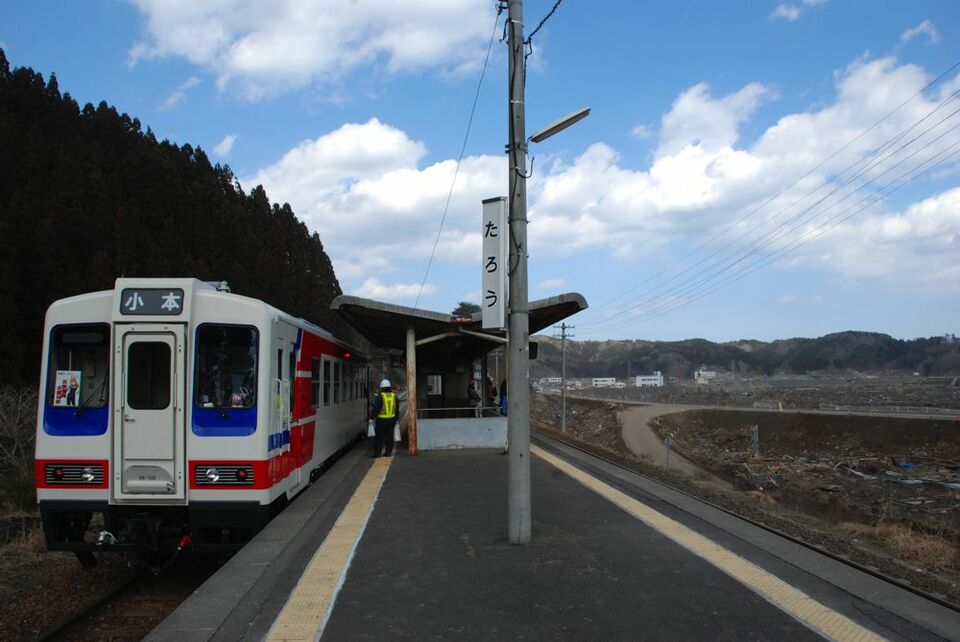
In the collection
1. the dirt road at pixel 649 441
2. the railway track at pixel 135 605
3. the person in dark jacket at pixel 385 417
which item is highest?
the person in dark jacket at pixel 385 417

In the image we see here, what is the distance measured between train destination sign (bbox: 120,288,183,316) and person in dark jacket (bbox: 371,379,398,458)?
7.50 m

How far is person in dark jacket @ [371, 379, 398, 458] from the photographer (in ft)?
48.4

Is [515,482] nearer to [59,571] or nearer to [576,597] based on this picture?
[576,597]

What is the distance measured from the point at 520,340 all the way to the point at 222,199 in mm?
45473

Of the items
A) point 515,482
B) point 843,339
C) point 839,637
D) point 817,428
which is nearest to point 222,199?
point 817,428

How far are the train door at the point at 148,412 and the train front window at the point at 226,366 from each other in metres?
0.21

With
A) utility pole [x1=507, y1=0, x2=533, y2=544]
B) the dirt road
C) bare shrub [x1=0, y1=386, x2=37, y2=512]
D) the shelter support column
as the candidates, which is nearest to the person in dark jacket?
the shelter support column

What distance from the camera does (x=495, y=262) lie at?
744 cm

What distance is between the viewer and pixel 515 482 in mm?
7141

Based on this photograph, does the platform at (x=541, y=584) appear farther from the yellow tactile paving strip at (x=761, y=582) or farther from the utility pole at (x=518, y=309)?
the utility pole at (x=518, y=309)

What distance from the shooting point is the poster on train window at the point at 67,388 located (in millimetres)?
7297

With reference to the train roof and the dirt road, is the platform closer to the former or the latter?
the train roof

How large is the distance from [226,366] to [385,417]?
7387 mm

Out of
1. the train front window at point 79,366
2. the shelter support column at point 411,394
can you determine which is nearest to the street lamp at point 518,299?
the train front window at point 79,366
